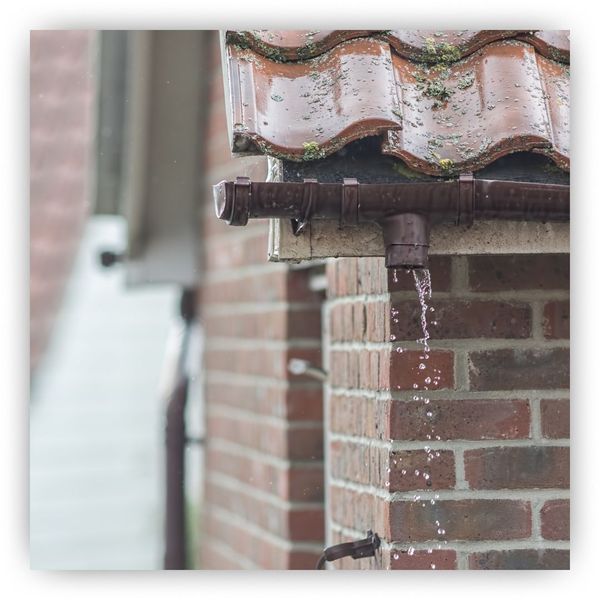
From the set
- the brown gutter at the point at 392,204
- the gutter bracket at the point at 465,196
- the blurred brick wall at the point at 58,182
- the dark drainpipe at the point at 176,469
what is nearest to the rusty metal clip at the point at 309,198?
the brown gutter at the point at 392,204

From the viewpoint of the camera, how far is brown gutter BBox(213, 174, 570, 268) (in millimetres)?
1740

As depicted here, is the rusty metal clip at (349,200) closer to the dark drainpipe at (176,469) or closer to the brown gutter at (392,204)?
the brown gutter at (392,204)

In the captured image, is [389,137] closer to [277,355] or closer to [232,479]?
[277,355]

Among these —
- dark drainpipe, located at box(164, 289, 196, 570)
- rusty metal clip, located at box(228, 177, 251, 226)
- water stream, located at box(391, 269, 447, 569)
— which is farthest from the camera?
dark drainpipe, located at box(164, 289, 196, 570)

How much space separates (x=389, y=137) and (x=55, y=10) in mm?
607

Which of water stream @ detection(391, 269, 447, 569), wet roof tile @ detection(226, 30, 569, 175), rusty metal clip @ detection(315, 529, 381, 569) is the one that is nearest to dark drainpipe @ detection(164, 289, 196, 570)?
rusty metal clip @ detection(315, 529, 381, 569)

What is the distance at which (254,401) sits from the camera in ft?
9.78

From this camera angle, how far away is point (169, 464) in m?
3.57

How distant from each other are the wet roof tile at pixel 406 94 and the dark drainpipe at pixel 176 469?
1746 millimetres

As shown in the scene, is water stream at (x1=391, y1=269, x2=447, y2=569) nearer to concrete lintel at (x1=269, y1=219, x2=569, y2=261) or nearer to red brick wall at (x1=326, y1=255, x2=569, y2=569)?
red brick wall at (x1=326, y1=255, x2=569, y2=569)

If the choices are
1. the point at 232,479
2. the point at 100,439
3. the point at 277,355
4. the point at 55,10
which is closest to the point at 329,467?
the point at 277,355

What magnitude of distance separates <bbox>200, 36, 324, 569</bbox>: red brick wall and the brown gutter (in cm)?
90

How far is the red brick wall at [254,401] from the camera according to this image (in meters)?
2.73

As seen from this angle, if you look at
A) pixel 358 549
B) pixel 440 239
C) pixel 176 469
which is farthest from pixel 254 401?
pixel 440 239
